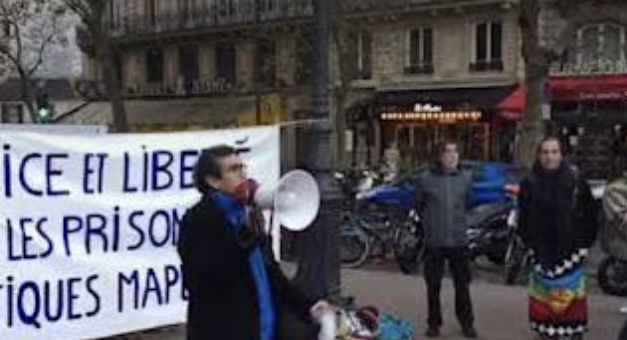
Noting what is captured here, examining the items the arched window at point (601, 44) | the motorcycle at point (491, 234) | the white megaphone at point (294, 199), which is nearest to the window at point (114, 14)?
the arched window at point (601, 44)

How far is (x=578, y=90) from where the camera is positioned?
36.3 m

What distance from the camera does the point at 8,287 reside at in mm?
8289

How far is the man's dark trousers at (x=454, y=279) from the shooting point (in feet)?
32.8

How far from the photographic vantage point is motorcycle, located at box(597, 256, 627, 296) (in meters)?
12.9

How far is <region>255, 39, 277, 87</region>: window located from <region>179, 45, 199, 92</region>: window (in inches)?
174

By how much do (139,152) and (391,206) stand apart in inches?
412

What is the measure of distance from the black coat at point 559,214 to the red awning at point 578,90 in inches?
1061

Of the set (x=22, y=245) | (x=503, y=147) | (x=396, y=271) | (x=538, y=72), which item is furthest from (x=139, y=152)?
(x=503, y=147)

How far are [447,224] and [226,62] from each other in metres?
43.4

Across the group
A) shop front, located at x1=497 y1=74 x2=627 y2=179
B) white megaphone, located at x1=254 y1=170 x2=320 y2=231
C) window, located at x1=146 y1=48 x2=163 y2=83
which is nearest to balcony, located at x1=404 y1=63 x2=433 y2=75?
shop front, located at x1=497 y1=74 x2=627 y2=179

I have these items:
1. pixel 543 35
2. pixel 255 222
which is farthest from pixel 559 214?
pixel 543 35

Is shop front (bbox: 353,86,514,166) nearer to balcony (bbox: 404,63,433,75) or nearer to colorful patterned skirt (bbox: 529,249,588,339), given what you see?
balcony (bbox: 404,63,433,75)

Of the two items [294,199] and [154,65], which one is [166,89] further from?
[294,199]

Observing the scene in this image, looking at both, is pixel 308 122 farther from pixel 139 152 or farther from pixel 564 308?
pixel 564 308
